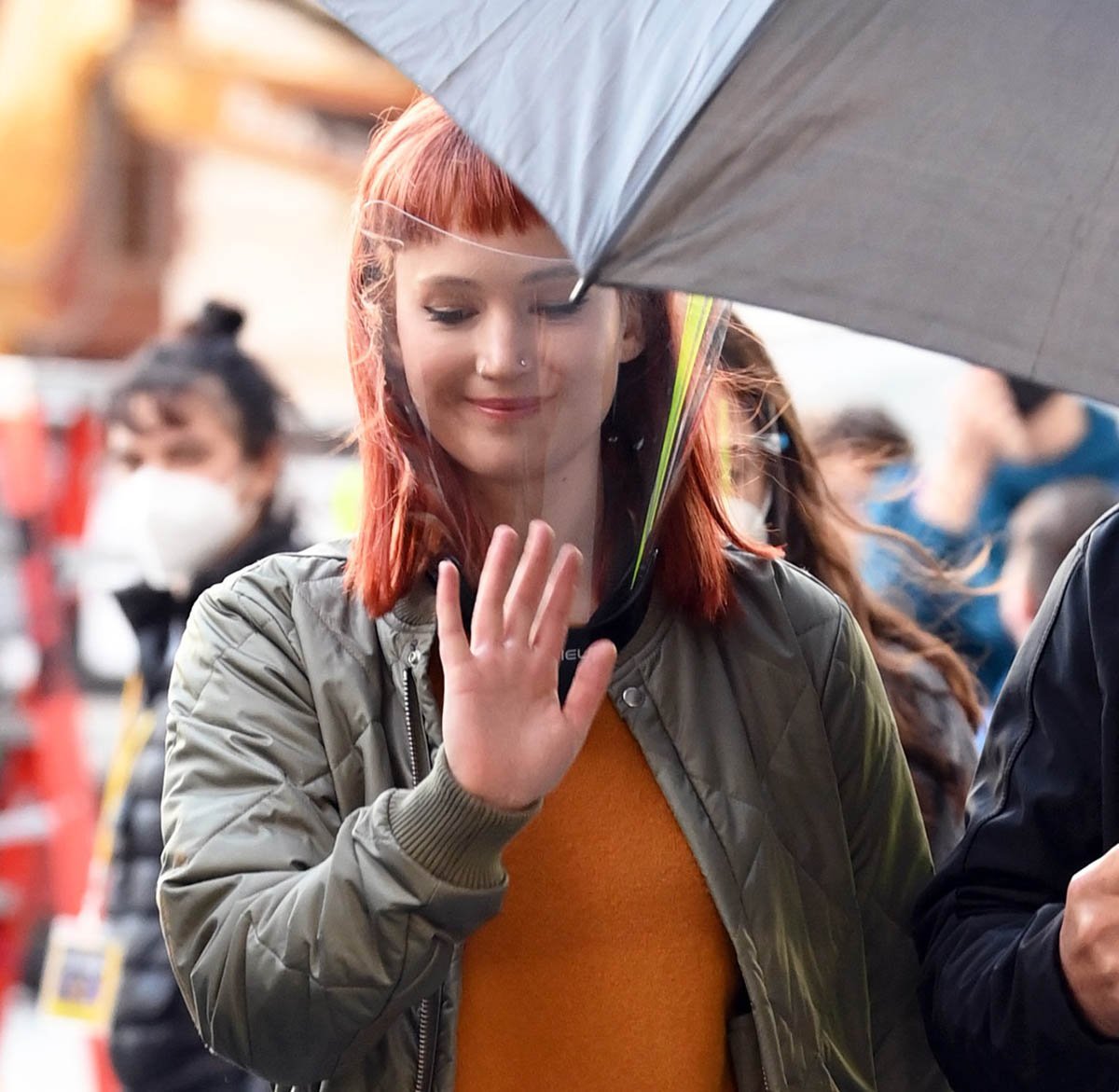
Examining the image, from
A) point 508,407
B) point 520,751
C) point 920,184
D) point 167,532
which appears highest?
point 920,184

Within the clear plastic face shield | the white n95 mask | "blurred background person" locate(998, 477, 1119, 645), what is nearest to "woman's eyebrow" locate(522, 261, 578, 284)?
the clear plastic face shield

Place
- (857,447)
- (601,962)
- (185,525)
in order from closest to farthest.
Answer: (601,962) → (857,447) → (185,525)

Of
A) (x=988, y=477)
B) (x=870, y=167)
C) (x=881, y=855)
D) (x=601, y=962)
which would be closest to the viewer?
(x=870, y=167)

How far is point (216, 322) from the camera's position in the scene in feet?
12.8

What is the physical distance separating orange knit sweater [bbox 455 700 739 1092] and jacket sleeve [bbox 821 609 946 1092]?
0.64 ft

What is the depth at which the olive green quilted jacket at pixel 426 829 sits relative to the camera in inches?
57.2

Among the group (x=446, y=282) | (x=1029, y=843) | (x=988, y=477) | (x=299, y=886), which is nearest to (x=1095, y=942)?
(x=1029, y=843)

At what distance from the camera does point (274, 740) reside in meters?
1.57

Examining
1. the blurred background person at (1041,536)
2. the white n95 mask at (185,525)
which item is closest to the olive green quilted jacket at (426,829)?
the blurred background person at (1041,536)

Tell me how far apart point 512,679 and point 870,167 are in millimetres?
467

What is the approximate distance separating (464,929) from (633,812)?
246 millimetres

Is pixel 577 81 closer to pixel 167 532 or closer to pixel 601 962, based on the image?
pixel 601 962

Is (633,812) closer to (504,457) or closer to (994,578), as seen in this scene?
(504,457)

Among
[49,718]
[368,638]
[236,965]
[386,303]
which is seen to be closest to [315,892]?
[236,965]
